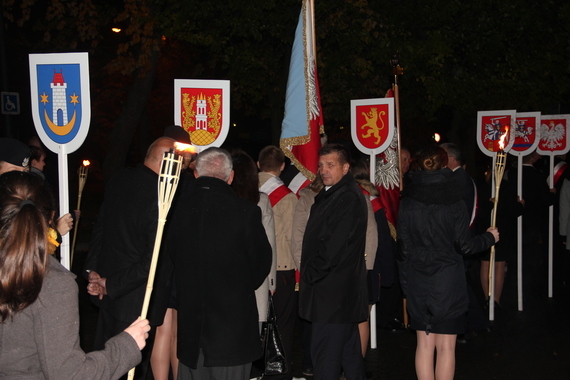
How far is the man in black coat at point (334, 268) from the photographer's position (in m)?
5.20

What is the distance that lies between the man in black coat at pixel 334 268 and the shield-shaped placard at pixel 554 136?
234 inches

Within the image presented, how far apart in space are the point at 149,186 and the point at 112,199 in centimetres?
32

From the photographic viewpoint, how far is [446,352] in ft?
18.0

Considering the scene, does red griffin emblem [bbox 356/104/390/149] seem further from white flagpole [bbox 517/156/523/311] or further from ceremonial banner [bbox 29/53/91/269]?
ceremonial banner [bbox 29/53/91/269]

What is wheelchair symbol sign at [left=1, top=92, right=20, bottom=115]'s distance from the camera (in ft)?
38.8

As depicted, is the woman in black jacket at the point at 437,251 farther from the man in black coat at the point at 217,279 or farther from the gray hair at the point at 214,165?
the gray hair at the point at 214,165

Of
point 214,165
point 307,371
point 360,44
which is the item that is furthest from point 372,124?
point 360,44

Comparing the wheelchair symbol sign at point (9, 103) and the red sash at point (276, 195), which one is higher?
the wheelchair symbol sign at point (9, 103)

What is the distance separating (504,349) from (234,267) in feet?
14.5

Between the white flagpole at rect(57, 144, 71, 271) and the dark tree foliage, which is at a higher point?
the dark tree foliage

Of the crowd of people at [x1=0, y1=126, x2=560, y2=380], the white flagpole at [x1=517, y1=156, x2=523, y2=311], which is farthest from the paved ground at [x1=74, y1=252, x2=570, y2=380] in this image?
the crowd of people at [x1=0, y1=126, x2=560, y2=380]

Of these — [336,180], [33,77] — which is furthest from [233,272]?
[33,77]

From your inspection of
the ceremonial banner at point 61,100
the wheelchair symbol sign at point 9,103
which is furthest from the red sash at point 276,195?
the wheelchair symbol sign at point 9,103

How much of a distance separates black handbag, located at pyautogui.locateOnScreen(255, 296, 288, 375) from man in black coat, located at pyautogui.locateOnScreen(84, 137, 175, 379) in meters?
1.21
